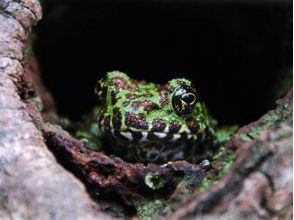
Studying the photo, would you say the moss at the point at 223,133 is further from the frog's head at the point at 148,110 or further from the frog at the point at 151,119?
the frog's head at the point at 148,110

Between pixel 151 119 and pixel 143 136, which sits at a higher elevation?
pixel 151 119

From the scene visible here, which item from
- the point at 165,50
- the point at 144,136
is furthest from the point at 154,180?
the point at 165,50

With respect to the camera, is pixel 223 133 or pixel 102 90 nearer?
pixel 102 90

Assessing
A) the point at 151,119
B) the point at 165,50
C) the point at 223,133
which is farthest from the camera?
the point at 165,50

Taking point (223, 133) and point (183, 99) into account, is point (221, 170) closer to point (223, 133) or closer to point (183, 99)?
point (183, 99)

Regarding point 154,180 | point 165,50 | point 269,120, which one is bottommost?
point 165,50

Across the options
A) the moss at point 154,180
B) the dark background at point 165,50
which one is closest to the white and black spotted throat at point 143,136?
the moss at point 154,180

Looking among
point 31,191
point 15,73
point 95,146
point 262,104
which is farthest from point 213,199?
Answer: point 262,104
